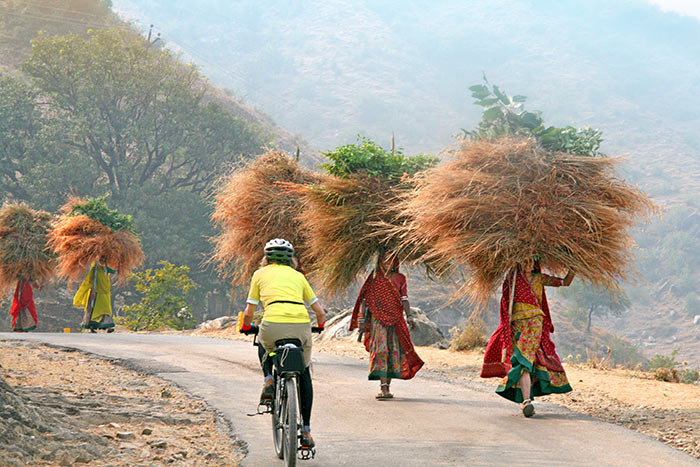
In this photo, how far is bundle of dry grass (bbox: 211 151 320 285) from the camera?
37.2 feet

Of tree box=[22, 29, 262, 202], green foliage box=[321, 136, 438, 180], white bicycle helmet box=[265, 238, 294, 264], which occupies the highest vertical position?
tree box=[22, 29, 262, 202]

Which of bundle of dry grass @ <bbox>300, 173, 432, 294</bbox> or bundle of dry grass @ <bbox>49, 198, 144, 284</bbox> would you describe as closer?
bundle of dry grass @ <bbox>300, 173, 432, 294</bbox>

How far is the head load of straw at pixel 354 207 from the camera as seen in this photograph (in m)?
9.12

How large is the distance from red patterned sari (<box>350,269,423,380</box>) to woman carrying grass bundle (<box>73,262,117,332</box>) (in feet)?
32.6

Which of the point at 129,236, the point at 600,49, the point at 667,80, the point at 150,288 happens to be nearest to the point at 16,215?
the point at 129,236

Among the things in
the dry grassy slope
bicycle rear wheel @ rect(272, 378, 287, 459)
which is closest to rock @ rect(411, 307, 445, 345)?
bicycle rear wheel @ rect(272, 378, 287, 459)

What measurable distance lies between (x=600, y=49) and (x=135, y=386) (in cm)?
17902

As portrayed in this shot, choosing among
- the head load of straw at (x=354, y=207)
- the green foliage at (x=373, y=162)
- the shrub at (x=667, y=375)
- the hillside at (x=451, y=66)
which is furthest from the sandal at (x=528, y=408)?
the hillside at (x=451, y=66)

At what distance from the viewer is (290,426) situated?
15.6ft

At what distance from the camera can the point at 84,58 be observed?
36344 millimetres

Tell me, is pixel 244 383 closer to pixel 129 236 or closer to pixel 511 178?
pixel 511 178

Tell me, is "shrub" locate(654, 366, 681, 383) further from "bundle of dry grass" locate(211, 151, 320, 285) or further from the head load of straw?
"bundle of dry grass" locate(211, 151, 320, 285)

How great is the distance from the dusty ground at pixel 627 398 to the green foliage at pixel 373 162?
3.09 metres

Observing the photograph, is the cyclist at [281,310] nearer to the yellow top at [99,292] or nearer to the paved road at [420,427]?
the paved road at [420,427]
